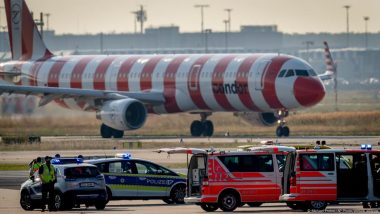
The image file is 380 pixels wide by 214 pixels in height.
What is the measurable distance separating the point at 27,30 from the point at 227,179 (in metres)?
52.1

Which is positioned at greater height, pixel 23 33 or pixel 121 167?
pixel 23 33

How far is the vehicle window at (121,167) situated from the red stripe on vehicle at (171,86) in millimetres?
36953

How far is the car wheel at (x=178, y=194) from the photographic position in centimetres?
4084

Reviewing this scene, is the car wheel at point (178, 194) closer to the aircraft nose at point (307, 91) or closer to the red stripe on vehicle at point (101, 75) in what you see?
the aircraft nose at point (307, 91)

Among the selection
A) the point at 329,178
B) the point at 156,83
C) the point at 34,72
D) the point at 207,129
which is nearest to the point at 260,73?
the point at 207,129

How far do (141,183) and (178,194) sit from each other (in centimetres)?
123

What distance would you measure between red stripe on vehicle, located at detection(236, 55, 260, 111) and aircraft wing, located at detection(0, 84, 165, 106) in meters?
6.31

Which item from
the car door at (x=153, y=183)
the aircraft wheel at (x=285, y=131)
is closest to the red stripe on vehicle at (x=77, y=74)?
the aircraft wheel at (x=285, y=131)

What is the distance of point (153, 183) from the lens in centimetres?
4075

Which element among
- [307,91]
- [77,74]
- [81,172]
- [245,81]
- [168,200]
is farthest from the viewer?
[77,74]

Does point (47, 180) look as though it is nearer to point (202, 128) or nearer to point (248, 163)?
point (248, 163)

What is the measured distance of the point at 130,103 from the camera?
75.8 metres

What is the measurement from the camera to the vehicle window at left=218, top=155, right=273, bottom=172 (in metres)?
37.0

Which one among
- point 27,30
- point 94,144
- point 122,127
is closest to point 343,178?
point 94,144
